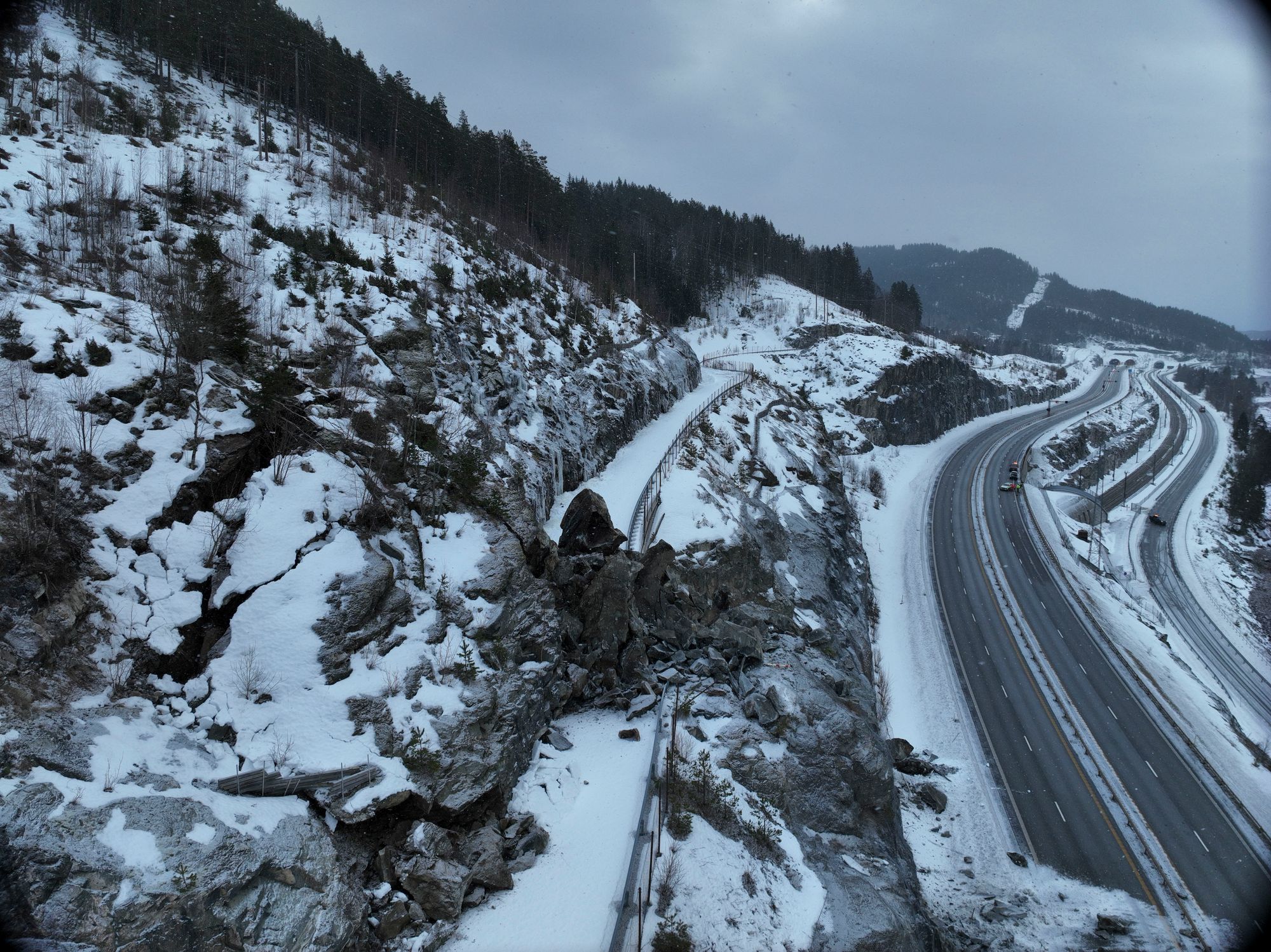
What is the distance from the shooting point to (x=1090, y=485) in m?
66.6

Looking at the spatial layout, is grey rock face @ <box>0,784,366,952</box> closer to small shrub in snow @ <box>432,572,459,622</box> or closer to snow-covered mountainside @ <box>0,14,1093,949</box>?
snow-covered mountainside @ <box>0,14,1093,949</box>

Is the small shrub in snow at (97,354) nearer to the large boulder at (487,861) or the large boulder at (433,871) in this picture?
the large boulder at (433,871)

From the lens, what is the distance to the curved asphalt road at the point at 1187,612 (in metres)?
35.5

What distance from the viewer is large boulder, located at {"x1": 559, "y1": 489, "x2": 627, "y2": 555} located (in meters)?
15.9

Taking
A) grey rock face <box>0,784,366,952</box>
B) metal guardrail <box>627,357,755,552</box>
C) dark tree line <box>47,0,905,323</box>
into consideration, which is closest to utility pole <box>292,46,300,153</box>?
dark tree line <box>47,0,905,323</box>

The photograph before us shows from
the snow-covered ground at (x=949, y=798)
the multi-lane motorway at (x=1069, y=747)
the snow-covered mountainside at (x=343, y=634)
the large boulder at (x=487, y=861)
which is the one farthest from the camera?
the multi-lane motorway at (x=1069, y=747)

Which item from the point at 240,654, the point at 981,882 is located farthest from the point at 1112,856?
the point at 240,654

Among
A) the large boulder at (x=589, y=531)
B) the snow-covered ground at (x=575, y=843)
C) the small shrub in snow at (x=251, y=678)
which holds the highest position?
the large boulder at (x=589, y=531)

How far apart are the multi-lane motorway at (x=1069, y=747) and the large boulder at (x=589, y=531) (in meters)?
19.5

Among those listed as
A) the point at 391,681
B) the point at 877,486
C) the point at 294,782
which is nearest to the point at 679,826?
the point at 391,681

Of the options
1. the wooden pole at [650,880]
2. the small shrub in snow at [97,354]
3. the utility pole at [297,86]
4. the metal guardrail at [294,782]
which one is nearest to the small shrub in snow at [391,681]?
the metal guardrail at [294,782]

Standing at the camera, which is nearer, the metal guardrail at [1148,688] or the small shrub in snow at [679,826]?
the small shrub in snow at [679,826]

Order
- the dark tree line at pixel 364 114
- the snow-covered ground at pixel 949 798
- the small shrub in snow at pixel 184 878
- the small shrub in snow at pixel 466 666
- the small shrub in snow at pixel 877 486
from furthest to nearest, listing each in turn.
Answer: the small shrub in snow at pixel 877 486, the dark tree line at pixel 364 114, the snow-covered ground at pixel 949 798, the small shrub in snow at pixel 466 666, the small shrub in snow at pixel 184 878

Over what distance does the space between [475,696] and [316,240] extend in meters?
18.6
